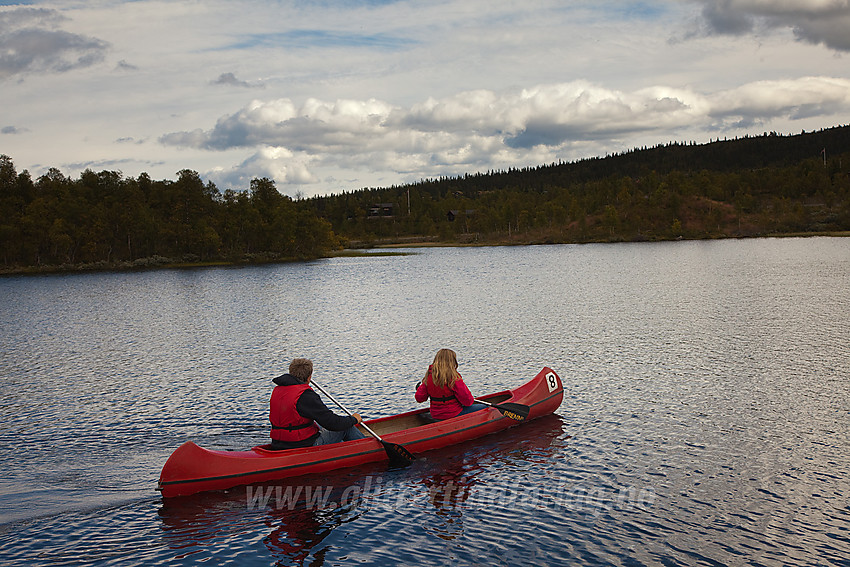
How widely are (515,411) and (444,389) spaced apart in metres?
2.33

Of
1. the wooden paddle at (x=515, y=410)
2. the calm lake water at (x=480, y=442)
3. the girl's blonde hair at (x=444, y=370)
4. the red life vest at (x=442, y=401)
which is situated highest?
the girl's blonde hair at (x=444, y=370)

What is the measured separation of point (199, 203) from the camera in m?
134

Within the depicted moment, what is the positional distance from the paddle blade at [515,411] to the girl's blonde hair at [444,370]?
190 centimetres

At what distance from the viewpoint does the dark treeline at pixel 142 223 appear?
395 feet

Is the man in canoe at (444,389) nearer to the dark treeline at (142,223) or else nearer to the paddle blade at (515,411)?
the paddle blade at (515,411)

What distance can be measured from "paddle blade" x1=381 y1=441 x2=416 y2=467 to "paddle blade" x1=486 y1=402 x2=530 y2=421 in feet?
10.6

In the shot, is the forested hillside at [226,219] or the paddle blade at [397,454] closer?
the paddle blade at [397,454]

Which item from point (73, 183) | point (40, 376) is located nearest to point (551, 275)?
point (40, 376)

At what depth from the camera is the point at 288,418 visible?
13.8 m

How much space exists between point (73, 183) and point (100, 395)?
128369 mm

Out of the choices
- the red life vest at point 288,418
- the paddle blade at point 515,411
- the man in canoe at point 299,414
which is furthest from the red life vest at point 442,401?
the red life vest at point 288,418

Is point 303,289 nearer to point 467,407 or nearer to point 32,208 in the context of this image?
point 467,407

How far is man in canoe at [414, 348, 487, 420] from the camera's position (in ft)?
51.4

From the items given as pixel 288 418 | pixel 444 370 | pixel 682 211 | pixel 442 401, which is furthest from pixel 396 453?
pixel 682 211
